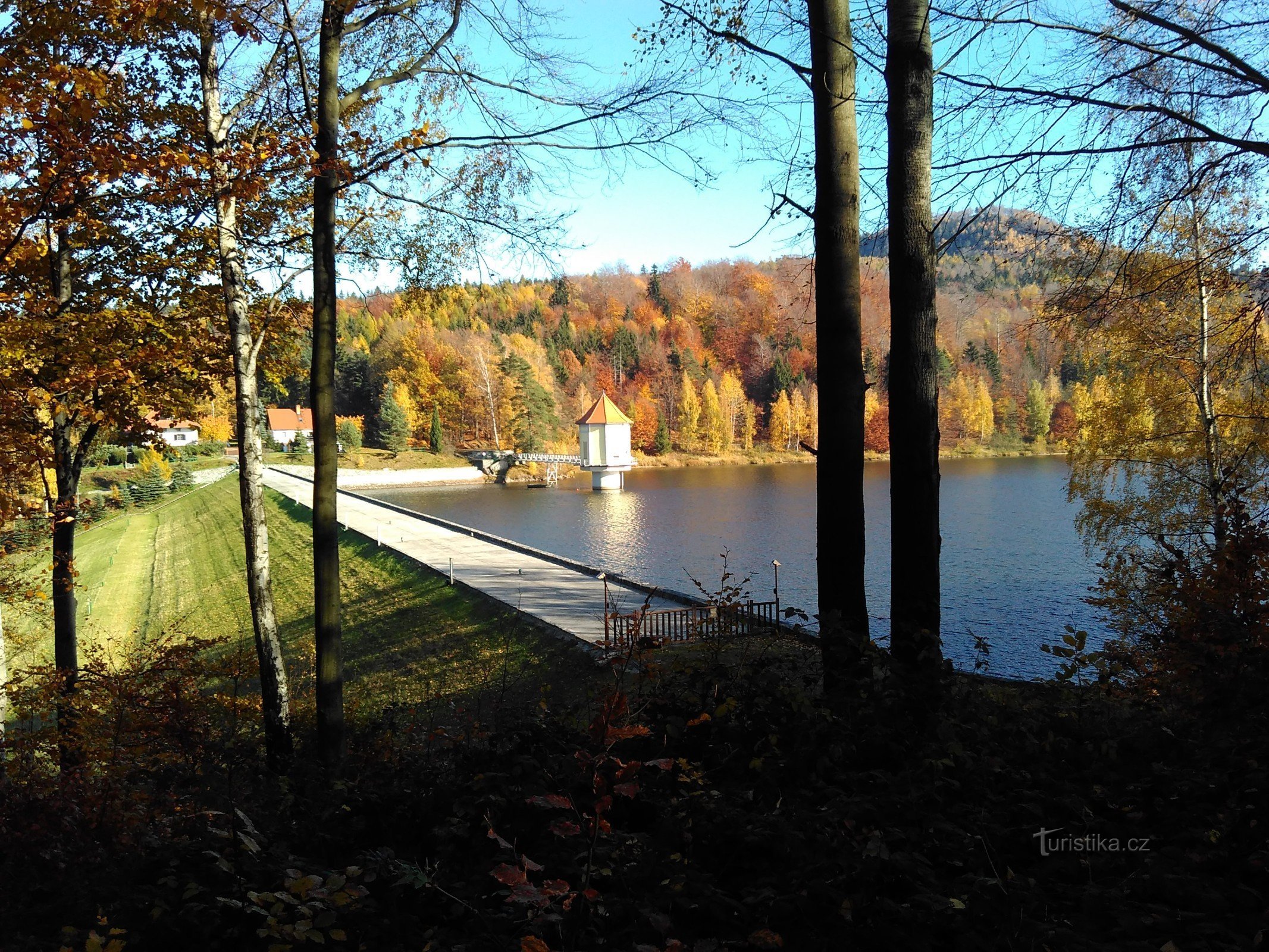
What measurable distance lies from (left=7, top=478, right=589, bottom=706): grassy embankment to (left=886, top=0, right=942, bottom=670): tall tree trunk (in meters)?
4.09

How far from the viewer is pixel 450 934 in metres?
2.22

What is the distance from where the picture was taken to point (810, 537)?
26.9 m

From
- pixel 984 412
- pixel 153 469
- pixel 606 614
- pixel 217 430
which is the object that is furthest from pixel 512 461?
pixel 606 614

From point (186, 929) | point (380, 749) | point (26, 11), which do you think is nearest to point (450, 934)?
point (186, 929)

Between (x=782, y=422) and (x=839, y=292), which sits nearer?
(x=839, y=292)

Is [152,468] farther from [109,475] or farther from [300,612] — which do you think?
[300,612]

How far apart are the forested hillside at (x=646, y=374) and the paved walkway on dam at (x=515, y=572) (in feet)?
55.8

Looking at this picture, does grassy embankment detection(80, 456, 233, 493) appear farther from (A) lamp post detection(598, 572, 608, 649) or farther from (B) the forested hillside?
(A) lamp post detection(598, 572, 608, 649)

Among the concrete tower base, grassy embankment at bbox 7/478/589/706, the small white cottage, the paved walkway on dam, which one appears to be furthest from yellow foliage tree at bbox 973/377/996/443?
grassy embankment at bbox 7/478/589/706

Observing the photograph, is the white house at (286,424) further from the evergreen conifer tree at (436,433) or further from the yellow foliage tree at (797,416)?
the yellow foliage tree at (797,416)

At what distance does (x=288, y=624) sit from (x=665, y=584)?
9214 millimetres

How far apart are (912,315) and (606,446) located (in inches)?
1920

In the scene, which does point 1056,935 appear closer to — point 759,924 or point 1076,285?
point 759,924

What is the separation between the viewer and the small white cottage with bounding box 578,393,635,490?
52.9 meters
